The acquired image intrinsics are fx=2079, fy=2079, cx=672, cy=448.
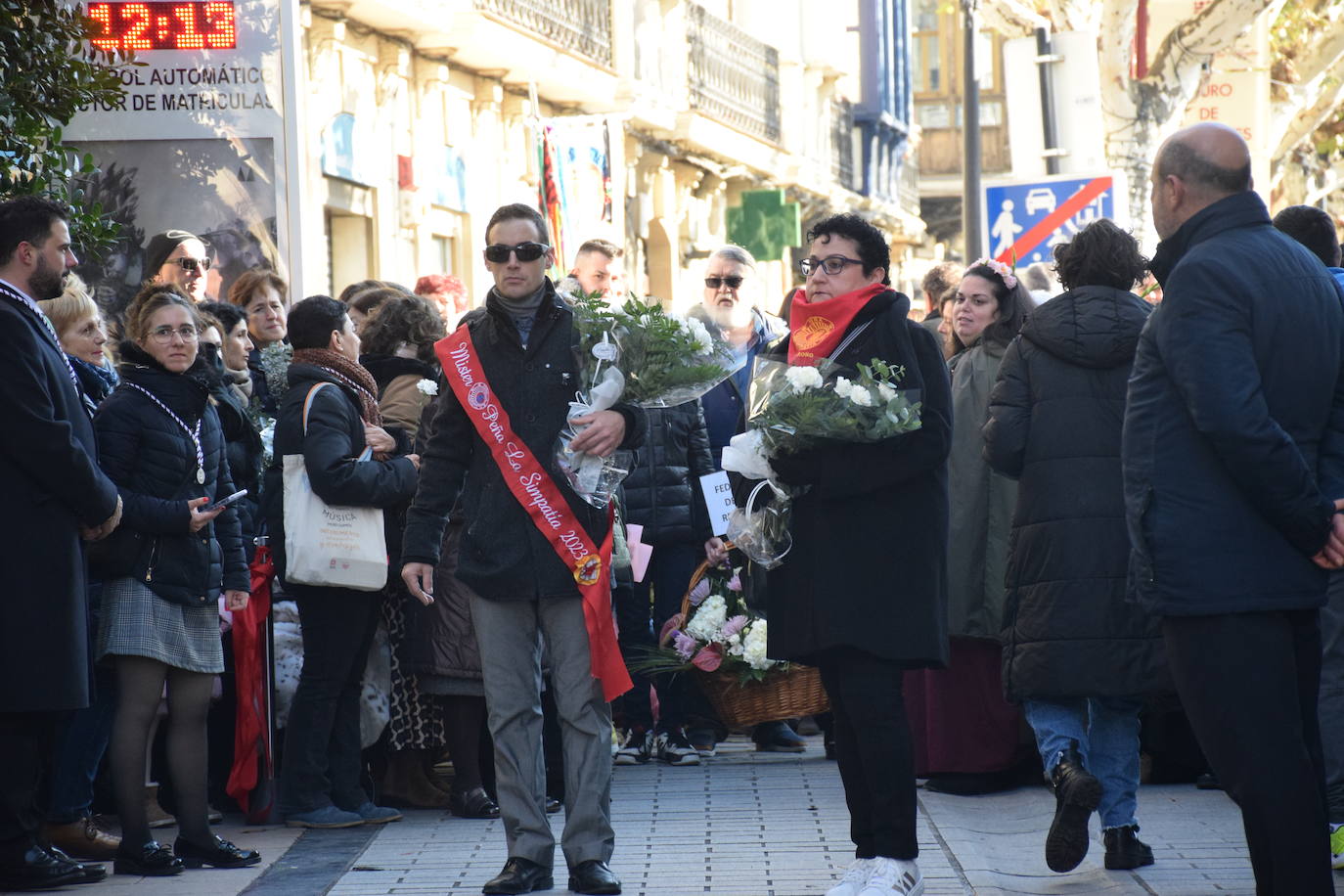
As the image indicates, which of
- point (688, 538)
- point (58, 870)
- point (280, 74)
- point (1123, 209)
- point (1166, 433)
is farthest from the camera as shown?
point (1123, 209)

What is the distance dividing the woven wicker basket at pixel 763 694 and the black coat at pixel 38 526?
150 inches

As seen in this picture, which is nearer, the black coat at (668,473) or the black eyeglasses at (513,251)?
the black eyeglasses at (513,251)

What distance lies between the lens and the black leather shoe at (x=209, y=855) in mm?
7188

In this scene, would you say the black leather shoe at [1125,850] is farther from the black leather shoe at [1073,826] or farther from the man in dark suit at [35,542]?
the man in dark suit at [35,542]

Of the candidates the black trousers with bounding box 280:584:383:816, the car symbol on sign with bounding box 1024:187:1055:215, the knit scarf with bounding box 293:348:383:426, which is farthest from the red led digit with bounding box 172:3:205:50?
the car symbol on sign with bounding box 1024:187:1055:215

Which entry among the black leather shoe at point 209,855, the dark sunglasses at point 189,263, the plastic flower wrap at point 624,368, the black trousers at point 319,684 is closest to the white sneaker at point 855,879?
the plastic flower wrap at point 624,368

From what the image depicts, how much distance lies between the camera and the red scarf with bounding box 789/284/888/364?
645 cm

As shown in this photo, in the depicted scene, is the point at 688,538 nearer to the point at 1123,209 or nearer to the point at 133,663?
the point at 133,663

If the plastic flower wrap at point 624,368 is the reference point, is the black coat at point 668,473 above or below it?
below

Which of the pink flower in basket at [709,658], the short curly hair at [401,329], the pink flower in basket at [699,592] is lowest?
the pink flower in basket at [709,658]

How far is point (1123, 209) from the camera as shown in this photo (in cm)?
1429

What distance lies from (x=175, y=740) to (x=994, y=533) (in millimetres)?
3529

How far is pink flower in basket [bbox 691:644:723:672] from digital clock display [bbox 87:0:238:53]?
498cm

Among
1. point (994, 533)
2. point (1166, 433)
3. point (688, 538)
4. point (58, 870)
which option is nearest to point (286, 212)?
point (688, 538)
